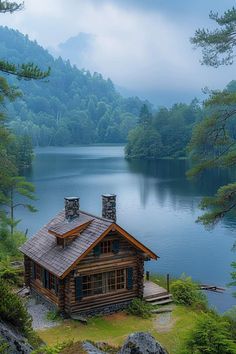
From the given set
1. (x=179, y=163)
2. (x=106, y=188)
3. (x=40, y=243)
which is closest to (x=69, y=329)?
(x=40, y=243)

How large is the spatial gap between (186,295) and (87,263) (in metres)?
7.68

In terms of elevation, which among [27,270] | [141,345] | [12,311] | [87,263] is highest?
[12,311]

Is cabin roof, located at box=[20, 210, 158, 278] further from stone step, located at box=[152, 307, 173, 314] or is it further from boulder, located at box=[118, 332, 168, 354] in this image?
boulder, located at box=[118, 332, 168, 354]

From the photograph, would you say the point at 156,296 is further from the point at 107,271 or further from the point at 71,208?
the point at 71,208

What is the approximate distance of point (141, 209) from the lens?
64938 millimetres

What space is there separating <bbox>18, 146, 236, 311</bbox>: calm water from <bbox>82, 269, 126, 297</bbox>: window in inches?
374

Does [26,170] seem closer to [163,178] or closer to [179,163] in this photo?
[163,178]

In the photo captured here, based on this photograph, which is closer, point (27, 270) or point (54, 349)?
point (54, 349)

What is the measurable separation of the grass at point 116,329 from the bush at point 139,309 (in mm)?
369

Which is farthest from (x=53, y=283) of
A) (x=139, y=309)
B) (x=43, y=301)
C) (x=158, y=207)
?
(x=158, y=207)

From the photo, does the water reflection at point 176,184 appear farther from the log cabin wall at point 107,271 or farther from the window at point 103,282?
the window at point 103,282

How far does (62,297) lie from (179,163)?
99657mm

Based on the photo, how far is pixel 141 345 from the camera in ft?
34.7

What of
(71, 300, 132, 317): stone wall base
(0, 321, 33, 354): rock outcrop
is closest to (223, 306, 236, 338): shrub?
(71, 300, 132, 317): stone wall base
